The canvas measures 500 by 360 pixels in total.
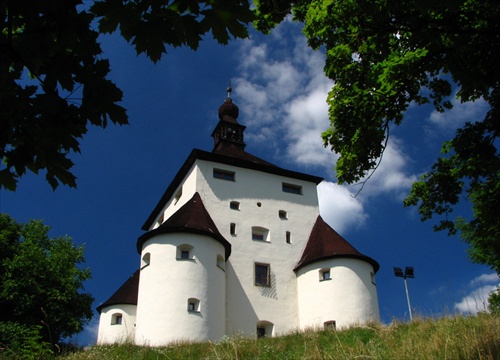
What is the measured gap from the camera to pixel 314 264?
27359mm

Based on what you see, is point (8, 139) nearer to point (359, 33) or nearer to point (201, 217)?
point (359, 33)

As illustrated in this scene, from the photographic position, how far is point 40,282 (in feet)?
96.4

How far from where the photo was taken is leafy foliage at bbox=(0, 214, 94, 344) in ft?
92.2

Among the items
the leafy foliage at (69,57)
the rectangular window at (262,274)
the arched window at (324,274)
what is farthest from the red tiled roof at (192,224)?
the leafy foliage at (69,57)

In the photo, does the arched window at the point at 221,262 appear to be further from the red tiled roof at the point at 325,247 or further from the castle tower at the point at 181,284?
the red tiled roof at the point at 325,247

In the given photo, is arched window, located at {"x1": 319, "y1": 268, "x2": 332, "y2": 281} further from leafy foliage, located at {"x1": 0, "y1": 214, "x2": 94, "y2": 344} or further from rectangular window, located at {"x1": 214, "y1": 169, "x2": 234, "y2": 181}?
leafy foliage, located at {"x1": 0, "y1": 214, "x2": 94, "y2": 344}

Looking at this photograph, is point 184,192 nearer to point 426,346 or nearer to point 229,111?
point 229,111

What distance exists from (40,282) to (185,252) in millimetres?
10869

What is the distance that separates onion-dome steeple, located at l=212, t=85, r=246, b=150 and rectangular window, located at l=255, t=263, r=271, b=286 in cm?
1178

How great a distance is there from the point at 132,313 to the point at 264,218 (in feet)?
30.7

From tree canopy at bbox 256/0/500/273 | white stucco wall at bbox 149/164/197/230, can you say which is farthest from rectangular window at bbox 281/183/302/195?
tree canopy at bbox 256/0/500/273

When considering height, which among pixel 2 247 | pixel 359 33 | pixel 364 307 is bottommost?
pixel 364 307

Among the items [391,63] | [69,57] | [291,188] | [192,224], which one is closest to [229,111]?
[291,188]

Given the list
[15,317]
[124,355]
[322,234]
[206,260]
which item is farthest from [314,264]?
[15,317]
